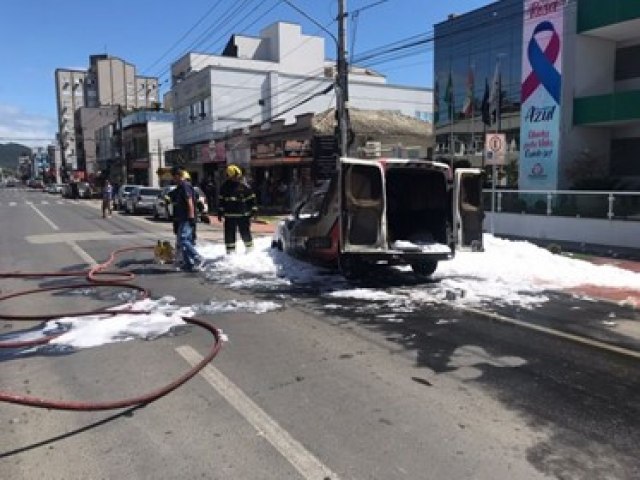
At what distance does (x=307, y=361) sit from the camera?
6285 mm

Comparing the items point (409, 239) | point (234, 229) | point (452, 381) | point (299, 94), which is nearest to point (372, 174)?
point (409, 239)

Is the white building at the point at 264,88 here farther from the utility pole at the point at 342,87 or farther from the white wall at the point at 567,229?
the white wall at the point at 567,229

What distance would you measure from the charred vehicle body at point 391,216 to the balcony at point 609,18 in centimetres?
1265

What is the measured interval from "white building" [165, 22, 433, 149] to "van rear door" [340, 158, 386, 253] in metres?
33.2

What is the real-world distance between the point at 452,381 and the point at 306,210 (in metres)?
7.20

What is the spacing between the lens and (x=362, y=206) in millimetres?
10406

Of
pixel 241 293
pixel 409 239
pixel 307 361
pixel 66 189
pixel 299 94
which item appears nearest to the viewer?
pixel 307 361

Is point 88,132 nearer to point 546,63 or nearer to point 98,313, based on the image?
point 546,63

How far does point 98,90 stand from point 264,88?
263ft

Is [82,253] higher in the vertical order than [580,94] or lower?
lower

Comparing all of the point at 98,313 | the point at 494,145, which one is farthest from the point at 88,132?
the point at 98,313

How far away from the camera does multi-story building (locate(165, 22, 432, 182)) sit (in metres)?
47.7

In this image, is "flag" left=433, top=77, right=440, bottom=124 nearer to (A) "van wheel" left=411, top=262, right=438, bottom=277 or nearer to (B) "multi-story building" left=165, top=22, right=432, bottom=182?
(B) "multi-story building" left=165, top=22, right=432, bottom=182

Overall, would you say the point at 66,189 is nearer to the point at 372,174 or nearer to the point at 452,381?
the point at 372,174
